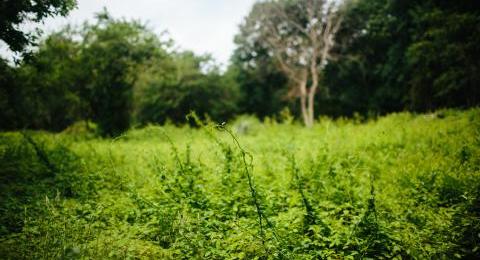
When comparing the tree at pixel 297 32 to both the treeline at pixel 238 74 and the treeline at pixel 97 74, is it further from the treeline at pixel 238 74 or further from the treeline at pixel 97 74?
the treeline at pixel 97 74

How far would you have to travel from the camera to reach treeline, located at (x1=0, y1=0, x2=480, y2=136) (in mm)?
13469

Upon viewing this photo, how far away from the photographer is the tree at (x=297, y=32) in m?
21.1

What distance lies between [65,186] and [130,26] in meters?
14.0

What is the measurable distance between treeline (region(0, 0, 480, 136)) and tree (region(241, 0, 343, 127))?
1214mm

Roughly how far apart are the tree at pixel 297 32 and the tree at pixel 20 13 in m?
16.9

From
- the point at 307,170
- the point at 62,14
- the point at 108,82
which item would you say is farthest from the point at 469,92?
the point at 108,82

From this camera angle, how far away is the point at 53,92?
48.4 ft

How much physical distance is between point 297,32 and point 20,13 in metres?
21.0

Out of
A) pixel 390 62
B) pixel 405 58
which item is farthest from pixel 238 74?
pixel 405 58

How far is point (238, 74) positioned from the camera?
2911 cm

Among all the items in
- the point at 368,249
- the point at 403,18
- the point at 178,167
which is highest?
the point at 403,18

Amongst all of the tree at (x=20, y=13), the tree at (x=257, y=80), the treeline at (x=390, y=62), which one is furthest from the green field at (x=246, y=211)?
the tree at (x=257, y=80)

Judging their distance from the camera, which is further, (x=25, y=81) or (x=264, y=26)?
(x=264, y=26)

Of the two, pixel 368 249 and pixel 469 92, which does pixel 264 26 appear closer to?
pixel 469 92
